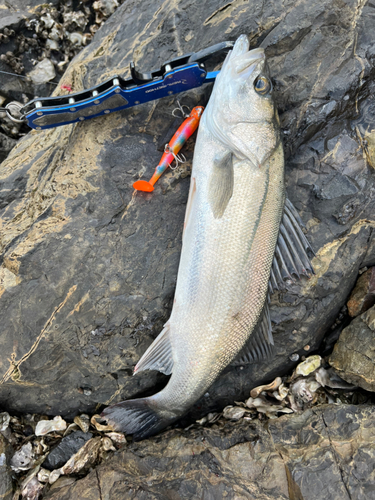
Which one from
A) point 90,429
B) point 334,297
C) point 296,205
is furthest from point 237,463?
point 296,205

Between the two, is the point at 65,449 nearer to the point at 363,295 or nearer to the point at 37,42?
the point at 363,295

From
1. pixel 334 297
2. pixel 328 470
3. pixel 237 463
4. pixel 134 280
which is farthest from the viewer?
pixel 334 297

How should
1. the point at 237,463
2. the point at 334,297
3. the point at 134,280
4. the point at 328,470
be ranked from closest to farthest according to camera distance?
the point at 328,470, the point at 237,463, the point at 134,280, the point at 334,297

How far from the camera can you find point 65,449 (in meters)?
3.46

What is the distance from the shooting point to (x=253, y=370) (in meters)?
3.66

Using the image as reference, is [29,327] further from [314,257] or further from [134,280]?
[314,257]

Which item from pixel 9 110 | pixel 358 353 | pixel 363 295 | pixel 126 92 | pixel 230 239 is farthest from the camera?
pixel 9 110

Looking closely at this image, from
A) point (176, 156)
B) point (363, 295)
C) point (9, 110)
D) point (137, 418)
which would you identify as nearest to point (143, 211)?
point (176, 156)

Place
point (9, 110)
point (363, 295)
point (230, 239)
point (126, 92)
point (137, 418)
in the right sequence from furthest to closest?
point (9, 110)
point (363, 295)
point (137, 418)
point (126, 92)
point (230, 239)

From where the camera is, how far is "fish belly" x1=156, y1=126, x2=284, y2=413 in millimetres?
2898

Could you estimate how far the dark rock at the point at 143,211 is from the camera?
10.4 feet

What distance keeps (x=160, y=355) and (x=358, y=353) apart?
6.14 ft

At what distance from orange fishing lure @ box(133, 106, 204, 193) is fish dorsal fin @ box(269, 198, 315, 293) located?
42.9 inches

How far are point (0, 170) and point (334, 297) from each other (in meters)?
3.64
